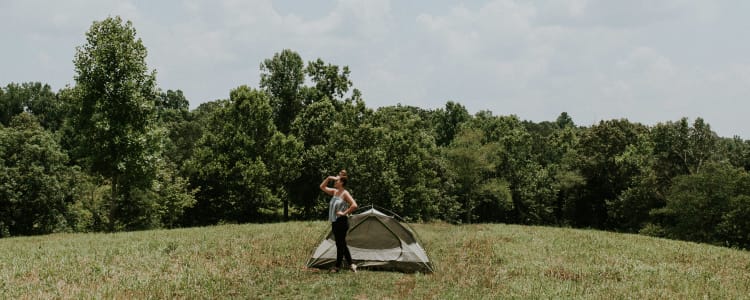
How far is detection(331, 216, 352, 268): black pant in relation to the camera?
45.0 feet

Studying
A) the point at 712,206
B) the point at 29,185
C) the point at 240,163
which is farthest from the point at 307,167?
the point at 712,206

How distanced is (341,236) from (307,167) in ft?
110

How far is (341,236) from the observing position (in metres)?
13.8

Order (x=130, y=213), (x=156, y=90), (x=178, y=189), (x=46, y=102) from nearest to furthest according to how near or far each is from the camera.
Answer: (x=156, y=90), (x=178, y=189), (x=130, y=213), (x=46, y=102)

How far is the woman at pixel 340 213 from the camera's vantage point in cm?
1348

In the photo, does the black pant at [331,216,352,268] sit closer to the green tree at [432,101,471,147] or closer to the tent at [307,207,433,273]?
the tent at [307,207,433,273]

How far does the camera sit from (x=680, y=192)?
4119 cm

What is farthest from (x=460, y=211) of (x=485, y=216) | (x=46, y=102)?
(x=46, y=102)

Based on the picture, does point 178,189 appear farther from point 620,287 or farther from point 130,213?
point 620,287

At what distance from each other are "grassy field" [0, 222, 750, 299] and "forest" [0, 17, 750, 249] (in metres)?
12.5

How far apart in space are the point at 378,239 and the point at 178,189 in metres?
31.0

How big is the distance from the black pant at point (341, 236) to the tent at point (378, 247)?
1.99 ft

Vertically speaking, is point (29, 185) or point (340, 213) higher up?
point (29, 185)

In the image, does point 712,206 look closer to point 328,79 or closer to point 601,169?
point 601,169
